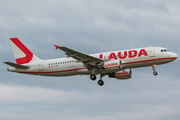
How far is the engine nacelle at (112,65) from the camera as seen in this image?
45969 mm

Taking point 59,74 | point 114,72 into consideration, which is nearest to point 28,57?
point 59,74

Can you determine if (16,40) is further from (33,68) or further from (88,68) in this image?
(88,68)

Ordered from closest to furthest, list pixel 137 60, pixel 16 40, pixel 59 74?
pixel 137 60 → pixel 59 74 → pixel 16 40

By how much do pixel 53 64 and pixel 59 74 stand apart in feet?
6.61

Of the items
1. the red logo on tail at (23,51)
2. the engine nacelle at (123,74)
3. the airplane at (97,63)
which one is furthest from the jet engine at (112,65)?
the red logo on tail at (23,51)

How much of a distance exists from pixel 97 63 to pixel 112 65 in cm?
269

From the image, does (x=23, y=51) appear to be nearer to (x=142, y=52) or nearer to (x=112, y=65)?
(x=112, y=65)

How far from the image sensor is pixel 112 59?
4747 centimetres

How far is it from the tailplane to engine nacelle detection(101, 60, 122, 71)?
531 inches

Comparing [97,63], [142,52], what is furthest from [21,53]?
[142,52]

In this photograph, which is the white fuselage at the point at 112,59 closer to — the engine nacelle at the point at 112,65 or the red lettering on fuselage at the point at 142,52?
the red lettering on fuselage at the point at 142,52

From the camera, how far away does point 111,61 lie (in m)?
46.6

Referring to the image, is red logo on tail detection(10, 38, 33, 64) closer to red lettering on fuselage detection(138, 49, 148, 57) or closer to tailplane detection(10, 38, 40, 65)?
tailplane detection(10, 38, 40, 65)

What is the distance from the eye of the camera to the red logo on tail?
176ft
